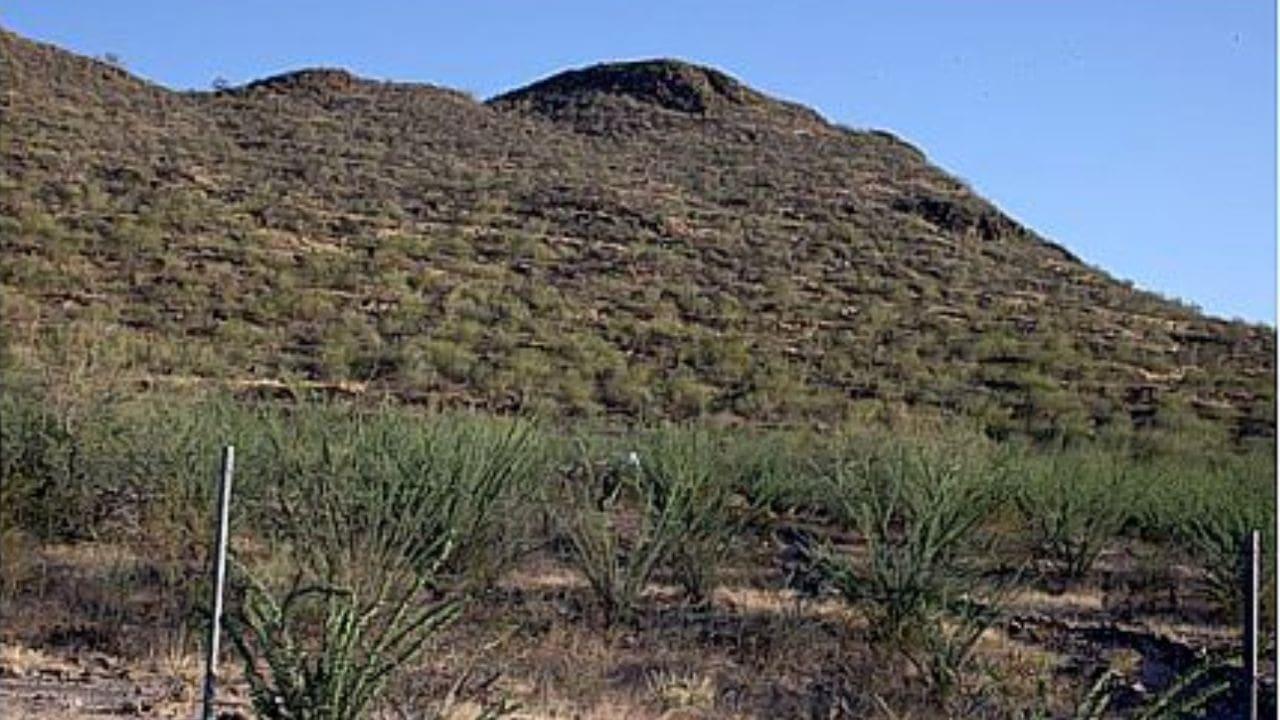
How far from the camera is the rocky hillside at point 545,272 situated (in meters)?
32.0

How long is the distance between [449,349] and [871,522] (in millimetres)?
18615

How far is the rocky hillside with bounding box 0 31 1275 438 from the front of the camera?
32.0 metres

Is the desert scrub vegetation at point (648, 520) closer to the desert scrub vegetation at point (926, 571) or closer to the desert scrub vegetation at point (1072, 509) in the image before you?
the desert scrub vegetation at point (926, 571)

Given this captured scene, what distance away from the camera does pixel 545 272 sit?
38.5 metres

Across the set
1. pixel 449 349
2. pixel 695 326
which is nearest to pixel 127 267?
pixel 449 349


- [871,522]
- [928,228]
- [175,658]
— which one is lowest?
[175,658]

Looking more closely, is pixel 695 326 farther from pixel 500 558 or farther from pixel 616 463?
pixel 500 558

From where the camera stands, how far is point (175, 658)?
12.4 metres

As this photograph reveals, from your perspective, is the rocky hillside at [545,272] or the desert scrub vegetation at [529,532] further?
the rocky hillside at [545,272]

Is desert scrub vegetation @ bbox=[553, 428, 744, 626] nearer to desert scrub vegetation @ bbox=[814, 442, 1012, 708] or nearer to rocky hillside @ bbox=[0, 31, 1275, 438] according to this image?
desert scrub vegetation @ bbox=[814, 442, 1012, 708]

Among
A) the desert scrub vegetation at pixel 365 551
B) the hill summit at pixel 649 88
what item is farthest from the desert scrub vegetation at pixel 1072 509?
the hill summit at pixel 649 88

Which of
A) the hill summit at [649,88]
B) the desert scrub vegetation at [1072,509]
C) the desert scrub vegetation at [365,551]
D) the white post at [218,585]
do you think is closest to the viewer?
the desert scrub vegetation at [365,551]

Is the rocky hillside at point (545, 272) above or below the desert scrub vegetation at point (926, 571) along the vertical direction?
above

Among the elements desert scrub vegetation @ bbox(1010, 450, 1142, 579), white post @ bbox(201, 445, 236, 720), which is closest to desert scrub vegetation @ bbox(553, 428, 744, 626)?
desert scrub vegetation @ bbox(1010, 450, 1142, 579)
